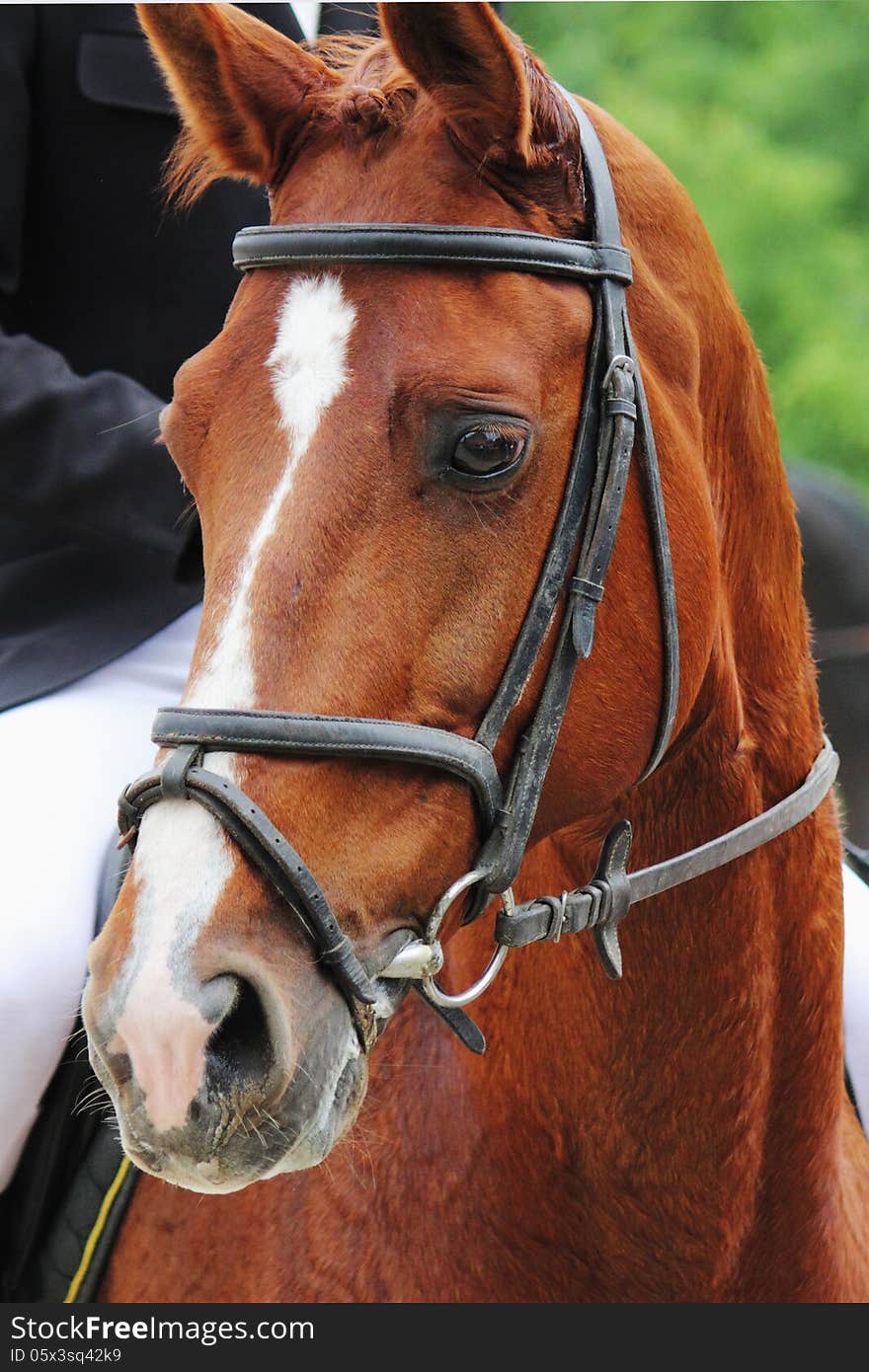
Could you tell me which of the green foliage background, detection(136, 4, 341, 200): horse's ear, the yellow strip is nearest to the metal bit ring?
the yellow strip

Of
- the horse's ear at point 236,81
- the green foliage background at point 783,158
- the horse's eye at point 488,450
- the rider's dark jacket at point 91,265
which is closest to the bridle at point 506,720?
the horse's eye at point 488,450

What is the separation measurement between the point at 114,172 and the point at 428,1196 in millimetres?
2116

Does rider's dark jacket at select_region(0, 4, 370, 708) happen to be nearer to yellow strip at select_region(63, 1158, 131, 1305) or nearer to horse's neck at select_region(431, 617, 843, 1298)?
yellow strip at select_region(63, 1158, 131, 1305)

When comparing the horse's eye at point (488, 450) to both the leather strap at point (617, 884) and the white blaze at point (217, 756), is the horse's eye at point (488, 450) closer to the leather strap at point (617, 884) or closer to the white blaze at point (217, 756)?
the white blaze at point (217, 756)

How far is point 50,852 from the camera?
241 cm

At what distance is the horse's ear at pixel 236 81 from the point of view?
196cm

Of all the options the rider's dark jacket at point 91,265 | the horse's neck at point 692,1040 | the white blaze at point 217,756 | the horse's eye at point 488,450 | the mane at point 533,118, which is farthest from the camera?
the rider's dark jacket at point 91,265

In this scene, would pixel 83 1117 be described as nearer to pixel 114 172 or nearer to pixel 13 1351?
pixel 13 1351

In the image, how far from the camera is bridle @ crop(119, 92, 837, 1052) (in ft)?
5.17

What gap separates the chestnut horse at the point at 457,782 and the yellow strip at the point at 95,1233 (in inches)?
2.1

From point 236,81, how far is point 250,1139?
55.3 inches

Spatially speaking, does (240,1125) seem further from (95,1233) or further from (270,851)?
(95,1233)

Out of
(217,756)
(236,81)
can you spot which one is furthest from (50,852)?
(236,81)

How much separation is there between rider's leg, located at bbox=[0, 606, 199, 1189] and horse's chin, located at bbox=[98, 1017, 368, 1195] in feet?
2.52
